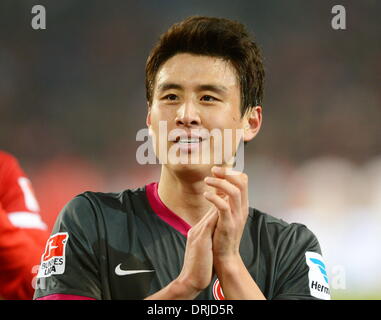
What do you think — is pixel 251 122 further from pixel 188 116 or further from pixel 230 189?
pixel 230 189

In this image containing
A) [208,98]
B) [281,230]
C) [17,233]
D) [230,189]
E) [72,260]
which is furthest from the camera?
[17,233]

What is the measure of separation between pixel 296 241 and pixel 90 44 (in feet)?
3.88

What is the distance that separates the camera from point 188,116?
4.87ft

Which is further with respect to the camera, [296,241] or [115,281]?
[296,241]

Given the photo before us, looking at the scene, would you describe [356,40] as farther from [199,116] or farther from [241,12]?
[199,116]

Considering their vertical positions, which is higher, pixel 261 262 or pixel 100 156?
pixel 100 156

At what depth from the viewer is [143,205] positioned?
1645mm

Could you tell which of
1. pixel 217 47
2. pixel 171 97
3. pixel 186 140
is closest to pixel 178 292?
pixel 186 140

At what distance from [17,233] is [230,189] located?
44.1 inches

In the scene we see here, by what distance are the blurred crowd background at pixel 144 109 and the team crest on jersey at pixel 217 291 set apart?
74cm

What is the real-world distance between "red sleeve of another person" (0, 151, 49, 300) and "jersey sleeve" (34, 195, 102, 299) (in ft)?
2.05

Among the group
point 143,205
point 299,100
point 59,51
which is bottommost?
point 143,205
